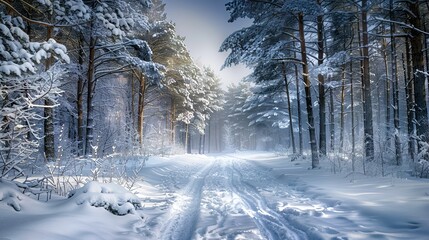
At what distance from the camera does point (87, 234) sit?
12.1ft

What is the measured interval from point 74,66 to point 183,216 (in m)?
10.2

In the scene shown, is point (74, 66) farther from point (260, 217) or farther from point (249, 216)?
point (260, 217)

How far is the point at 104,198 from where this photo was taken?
5078 mm

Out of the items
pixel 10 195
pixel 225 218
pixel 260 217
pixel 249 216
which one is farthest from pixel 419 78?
pixel 10 195

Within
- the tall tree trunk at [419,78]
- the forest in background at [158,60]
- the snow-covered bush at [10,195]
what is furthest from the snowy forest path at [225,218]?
the tall tree trunk at [419,78]

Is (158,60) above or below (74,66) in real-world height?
above

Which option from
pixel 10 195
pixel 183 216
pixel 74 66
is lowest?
pixel 183 216

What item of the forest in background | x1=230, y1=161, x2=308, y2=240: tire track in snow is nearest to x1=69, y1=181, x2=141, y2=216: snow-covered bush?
the forest in background

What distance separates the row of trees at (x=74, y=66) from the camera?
16.2 feet

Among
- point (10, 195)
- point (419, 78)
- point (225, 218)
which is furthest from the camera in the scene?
point (419, 78)

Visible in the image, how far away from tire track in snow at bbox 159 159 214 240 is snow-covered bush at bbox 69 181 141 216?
0.96 meters

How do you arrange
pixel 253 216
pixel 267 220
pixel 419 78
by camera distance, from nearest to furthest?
pixel 267 220 → pixel 253 216 → pixel 419 78

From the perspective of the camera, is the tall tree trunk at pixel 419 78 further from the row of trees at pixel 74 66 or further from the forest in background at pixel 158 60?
the row of trees at pixel 74 66

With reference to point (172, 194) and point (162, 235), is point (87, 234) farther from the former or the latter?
point (172, 194)
